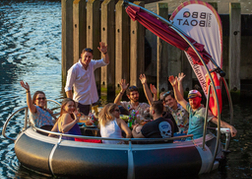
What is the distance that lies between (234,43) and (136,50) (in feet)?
9.31

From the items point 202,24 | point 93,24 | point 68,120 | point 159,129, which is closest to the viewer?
point 159,129

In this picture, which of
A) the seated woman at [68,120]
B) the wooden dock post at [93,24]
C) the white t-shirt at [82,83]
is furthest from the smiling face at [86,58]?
the wooden dock post at [93,24]

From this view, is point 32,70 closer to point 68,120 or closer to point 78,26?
point 78,26

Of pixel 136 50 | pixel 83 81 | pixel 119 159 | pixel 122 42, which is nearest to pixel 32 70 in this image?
pixel 122 42

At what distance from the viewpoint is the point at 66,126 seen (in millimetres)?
6195

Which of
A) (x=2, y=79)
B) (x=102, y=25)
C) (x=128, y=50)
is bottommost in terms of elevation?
(x=2, y=79)

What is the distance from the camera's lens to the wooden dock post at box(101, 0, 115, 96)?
1227 cm

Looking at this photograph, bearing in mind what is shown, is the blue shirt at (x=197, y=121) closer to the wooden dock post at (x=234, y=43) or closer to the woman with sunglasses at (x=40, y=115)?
the woman with sunglasses at (x=40, y=115)

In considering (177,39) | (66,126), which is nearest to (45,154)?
(66,126)

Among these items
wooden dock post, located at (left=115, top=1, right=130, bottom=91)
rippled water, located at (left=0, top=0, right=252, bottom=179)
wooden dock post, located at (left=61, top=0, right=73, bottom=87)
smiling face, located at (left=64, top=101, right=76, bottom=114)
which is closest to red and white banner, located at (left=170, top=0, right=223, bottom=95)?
rippled water, located at (left=0, top=0, right=252, bottom=179)

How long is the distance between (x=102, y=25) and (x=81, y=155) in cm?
712

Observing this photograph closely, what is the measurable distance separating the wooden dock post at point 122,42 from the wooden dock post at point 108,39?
25 centimetres

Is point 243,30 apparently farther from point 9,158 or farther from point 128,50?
point 9,158

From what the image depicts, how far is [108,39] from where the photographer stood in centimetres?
1233
